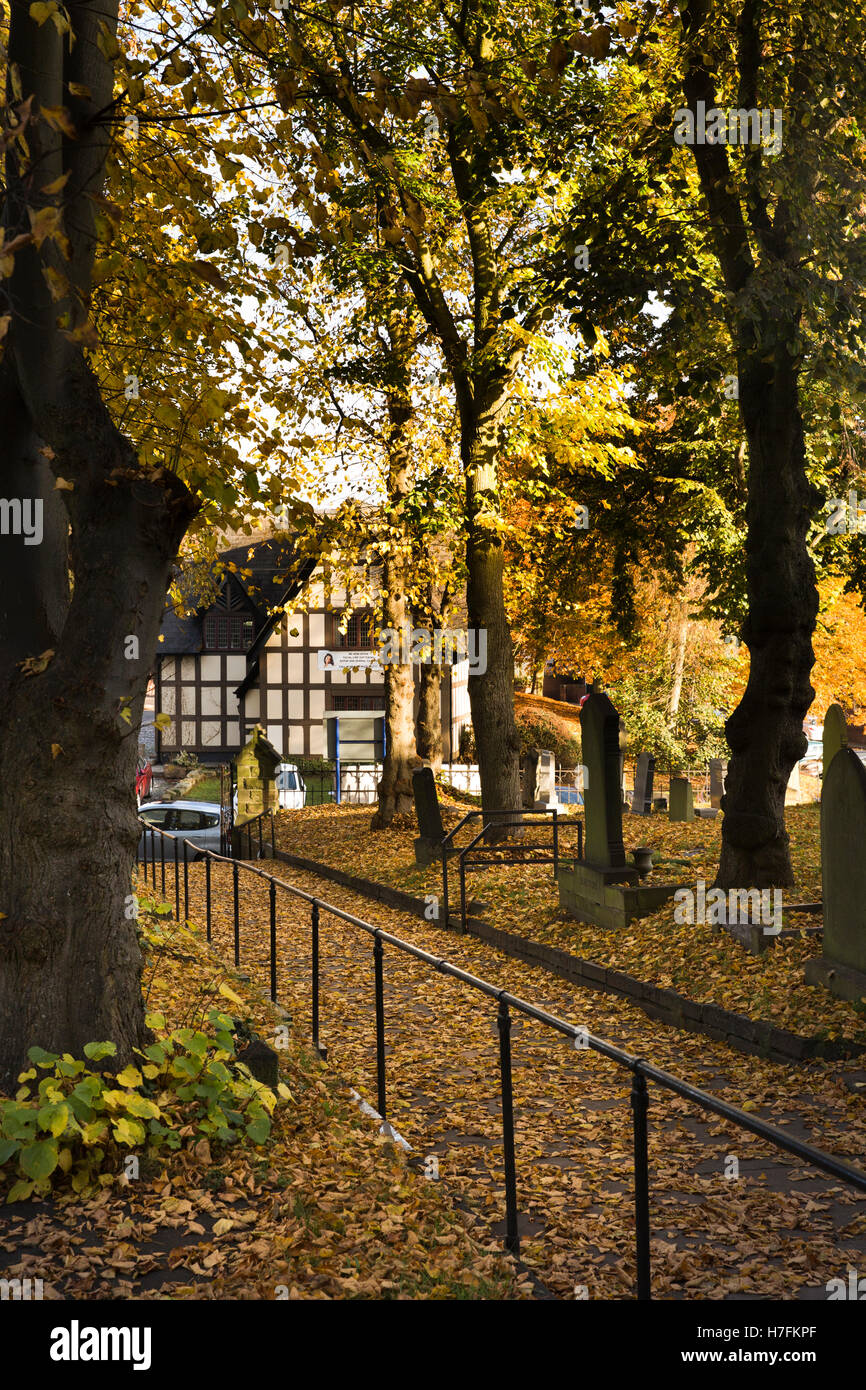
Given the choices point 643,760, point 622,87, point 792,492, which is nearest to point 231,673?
point 643,760

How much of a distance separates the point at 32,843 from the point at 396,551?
15.5 meters

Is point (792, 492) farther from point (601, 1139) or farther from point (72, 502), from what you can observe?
point (72, 502)

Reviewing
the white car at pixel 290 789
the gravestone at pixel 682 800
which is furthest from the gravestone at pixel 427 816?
the white car at pixel 290 789

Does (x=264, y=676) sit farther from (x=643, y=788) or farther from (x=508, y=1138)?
(x=508, y=1138)

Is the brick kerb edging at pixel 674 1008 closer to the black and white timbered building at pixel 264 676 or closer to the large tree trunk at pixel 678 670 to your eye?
the large tree trunk at pixel 678 670

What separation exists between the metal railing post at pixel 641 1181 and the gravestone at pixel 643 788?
2103cm

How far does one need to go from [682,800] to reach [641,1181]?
18.8 m

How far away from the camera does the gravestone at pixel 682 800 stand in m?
22.6

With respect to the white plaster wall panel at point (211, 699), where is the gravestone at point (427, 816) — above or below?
below

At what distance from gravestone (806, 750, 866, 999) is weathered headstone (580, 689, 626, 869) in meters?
3.89

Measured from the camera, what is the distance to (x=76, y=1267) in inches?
174

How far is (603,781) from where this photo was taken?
1312cm

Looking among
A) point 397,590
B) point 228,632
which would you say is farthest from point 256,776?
point 228,632

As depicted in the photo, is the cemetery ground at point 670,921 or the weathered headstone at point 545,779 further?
the weathered headstone at point 545,779
